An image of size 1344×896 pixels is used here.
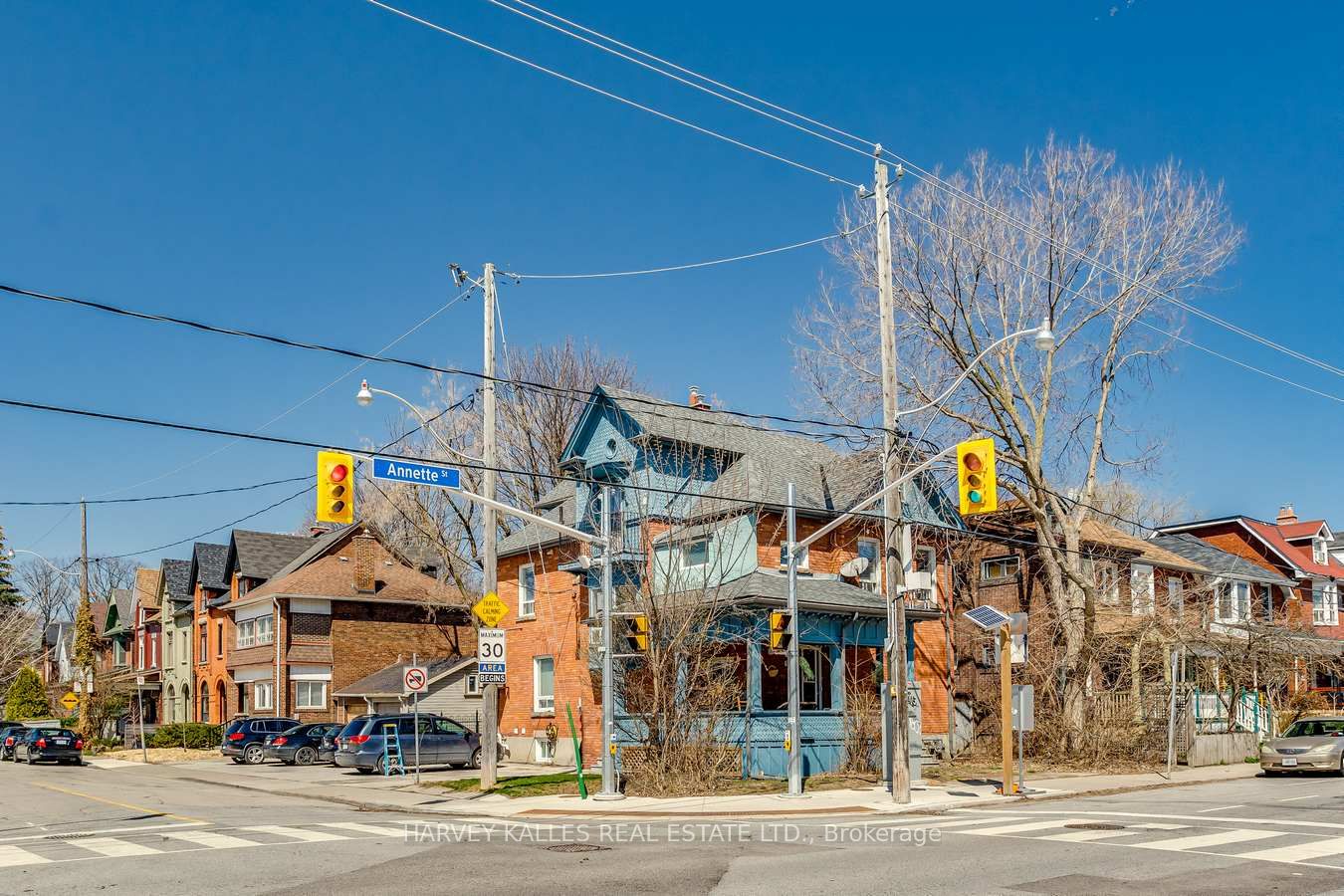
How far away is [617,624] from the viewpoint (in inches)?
941

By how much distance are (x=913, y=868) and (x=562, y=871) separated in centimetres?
379

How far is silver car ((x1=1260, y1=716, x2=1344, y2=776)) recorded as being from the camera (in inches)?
1070

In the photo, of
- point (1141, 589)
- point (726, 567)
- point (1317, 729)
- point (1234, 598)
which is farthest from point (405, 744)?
point (1234, 598)

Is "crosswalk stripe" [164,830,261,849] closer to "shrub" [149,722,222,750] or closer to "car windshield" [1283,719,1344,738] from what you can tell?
"car windshield" [1283,719,1344,738]

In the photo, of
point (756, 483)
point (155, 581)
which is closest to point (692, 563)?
point (756, 483)

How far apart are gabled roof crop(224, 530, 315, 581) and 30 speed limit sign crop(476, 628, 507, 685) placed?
33.8 metres

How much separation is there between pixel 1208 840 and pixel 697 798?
9780mm

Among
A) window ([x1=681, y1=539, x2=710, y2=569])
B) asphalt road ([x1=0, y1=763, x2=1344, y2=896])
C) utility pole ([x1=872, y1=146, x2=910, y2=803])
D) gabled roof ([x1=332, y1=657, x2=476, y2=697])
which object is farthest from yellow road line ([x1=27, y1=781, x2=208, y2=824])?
gabled roof ([x1=332, y1=657, x2=476, y2=697])

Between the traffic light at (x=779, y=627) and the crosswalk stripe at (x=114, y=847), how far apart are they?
36.5 ft

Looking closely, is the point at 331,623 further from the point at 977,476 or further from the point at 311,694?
the point at 977,476

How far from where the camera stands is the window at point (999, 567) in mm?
39500

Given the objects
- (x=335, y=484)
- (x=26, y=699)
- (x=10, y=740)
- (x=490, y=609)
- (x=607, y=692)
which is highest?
(x=335, y=484)

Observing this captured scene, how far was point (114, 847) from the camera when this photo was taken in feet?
53.1

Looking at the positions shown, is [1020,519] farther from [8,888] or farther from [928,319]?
[8,888]
